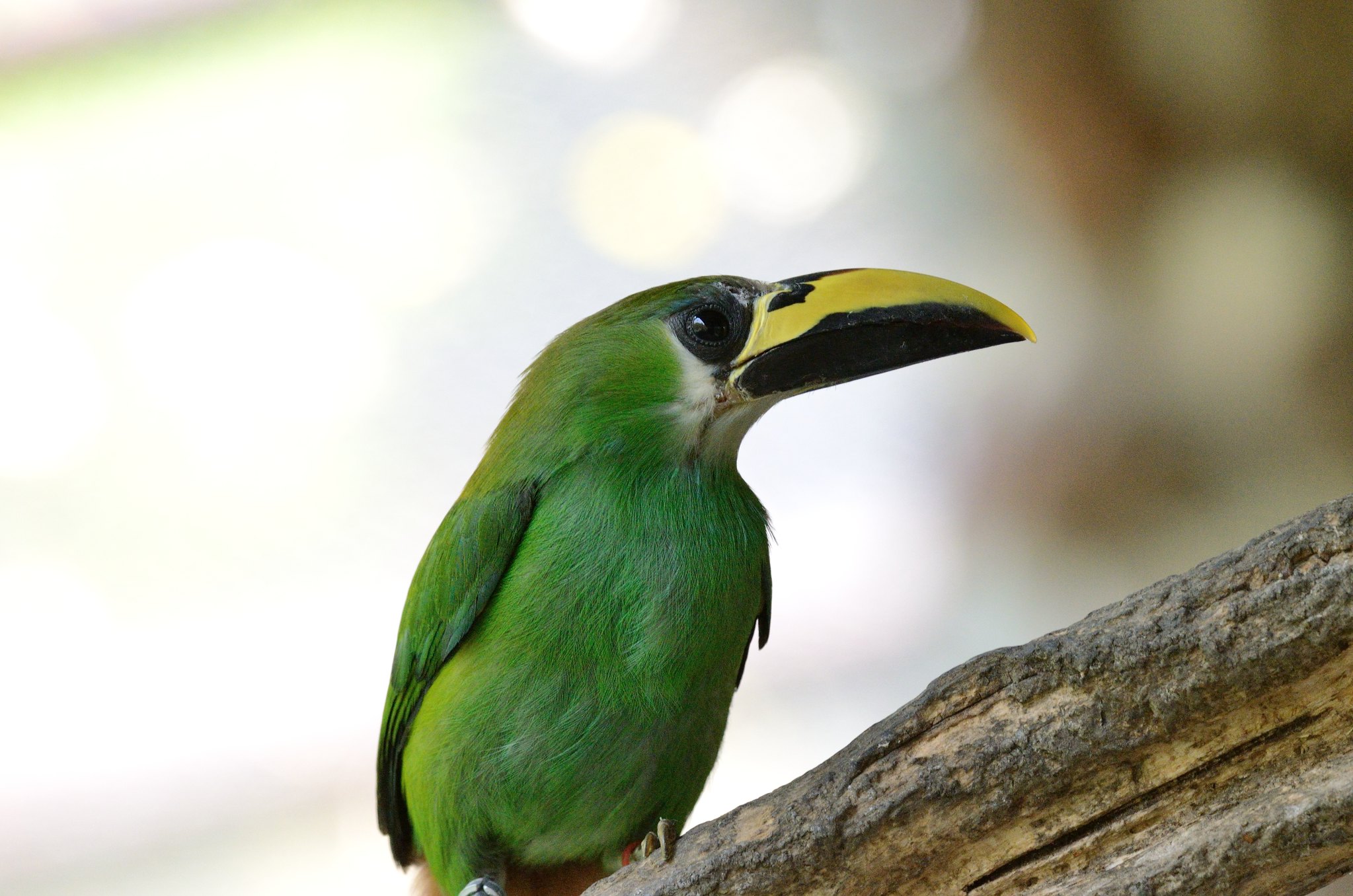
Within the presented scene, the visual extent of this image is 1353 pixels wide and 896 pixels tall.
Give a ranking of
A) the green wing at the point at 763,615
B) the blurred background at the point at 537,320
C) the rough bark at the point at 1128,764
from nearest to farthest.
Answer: the rough bark at the point at 1128,764 < the green wing at the point at 763,615 < the blurred background at the point at 537,320

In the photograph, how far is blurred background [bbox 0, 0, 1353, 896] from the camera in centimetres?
Answer: 488

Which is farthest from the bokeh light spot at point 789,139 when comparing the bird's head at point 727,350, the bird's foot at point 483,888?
the bird's foot at point 483,888

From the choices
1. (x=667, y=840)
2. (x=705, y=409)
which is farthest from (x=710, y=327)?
(x=667, y=840)

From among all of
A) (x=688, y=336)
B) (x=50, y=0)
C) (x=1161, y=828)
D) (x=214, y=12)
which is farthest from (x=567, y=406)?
(x=50, y=0)

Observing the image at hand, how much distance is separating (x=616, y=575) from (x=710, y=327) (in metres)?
0.64

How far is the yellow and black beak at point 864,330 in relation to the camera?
8.45 ft

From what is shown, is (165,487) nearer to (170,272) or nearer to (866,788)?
(170,272)

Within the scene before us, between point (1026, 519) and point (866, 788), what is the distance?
3.69 m

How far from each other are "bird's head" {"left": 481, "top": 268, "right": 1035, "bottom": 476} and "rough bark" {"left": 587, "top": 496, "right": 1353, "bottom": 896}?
82cm

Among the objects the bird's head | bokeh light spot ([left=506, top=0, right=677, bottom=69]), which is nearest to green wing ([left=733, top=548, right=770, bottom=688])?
the bird's head

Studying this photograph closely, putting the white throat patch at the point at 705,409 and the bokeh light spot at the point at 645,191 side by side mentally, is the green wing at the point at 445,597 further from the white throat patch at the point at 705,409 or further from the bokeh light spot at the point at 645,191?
the bokeh light spot at the point at 645,191

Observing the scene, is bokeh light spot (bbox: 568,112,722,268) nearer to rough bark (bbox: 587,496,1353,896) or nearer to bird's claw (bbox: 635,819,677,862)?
bird's claw (bbox: 635,819,677,862)

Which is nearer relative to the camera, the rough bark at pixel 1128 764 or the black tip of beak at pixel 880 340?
the rough bark at pixel 1128 764

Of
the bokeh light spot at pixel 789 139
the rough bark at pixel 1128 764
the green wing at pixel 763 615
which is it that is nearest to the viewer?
the rough bark at pixel 1128 764
